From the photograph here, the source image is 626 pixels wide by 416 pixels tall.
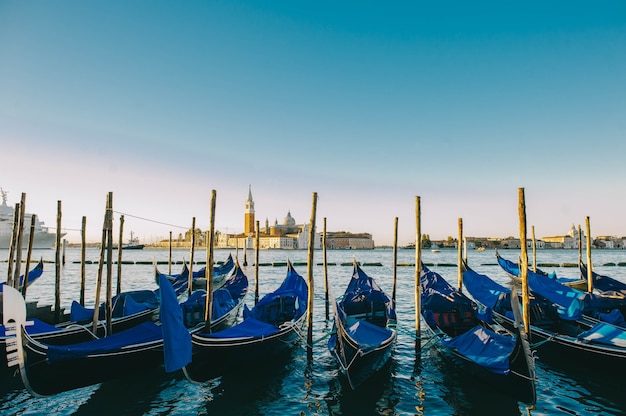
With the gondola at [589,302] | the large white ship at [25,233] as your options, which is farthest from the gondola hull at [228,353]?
the large white ship at [25,233]

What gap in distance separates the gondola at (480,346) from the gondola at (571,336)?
569mm

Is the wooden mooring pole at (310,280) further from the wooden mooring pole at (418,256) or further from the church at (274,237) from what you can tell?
the church at (274,237)

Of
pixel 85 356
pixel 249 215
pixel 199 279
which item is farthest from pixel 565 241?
pixel 85 356

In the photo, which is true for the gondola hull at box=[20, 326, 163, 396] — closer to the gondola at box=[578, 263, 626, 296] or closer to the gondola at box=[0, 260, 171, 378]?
the gondola at box=[0, 260, 171, 378]

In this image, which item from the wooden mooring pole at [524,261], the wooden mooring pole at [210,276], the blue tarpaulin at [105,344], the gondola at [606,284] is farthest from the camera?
the gondola at [606,284]

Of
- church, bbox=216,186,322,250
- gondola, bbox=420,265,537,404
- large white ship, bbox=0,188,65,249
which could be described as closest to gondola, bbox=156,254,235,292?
gondola, bbox=420,265,537,404


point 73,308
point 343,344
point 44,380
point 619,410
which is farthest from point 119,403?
point 619,410

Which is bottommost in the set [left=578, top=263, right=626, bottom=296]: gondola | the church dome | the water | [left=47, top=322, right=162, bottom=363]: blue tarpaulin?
the water

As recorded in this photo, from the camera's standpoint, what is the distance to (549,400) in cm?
594

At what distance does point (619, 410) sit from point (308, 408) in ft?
14.7

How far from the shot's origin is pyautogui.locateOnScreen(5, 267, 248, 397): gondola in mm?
5090

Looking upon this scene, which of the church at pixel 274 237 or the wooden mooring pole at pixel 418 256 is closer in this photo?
the wooden mooring pole at pixel 418 256

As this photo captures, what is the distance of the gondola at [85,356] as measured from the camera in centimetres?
509

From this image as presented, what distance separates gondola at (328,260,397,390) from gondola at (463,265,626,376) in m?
2.30
